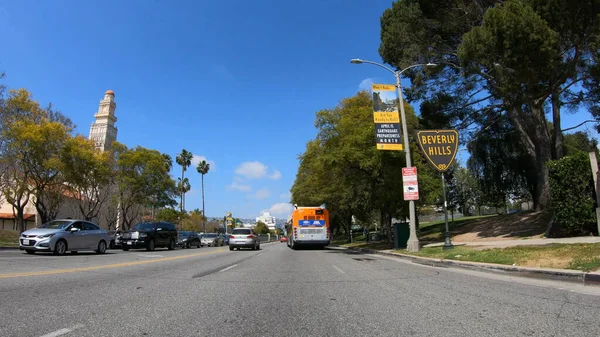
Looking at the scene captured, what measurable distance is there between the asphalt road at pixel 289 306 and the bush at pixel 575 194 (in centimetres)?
858

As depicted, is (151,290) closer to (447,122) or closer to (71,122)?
(447,122)

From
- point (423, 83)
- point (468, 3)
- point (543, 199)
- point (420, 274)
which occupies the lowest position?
point (420, 274)

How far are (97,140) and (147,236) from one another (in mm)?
28283

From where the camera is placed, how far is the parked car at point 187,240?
3660 centimetres

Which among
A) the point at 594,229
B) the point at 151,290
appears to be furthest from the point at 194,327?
the point at 594,229

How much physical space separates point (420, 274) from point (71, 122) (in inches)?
1368

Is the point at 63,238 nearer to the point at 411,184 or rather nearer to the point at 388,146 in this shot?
the point at 388,146

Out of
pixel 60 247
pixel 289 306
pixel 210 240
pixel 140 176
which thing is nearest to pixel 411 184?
pixel 289 306

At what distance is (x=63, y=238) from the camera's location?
17438 mm

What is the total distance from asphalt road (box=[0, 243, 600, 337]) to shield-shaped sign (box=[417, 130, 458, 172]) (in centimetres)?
952

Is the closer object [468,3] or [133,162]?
[468,3]

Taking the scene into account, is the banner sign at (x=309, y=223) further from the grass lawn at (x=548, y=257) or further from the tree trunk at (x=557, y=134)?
the tree trunk at (x=557, y=134)

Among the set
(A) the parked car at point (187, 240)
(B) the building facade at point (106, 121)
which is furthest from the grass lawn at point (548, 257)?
(B) the building facade at point (106, 121)

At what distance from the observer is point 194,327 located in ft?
16.8
